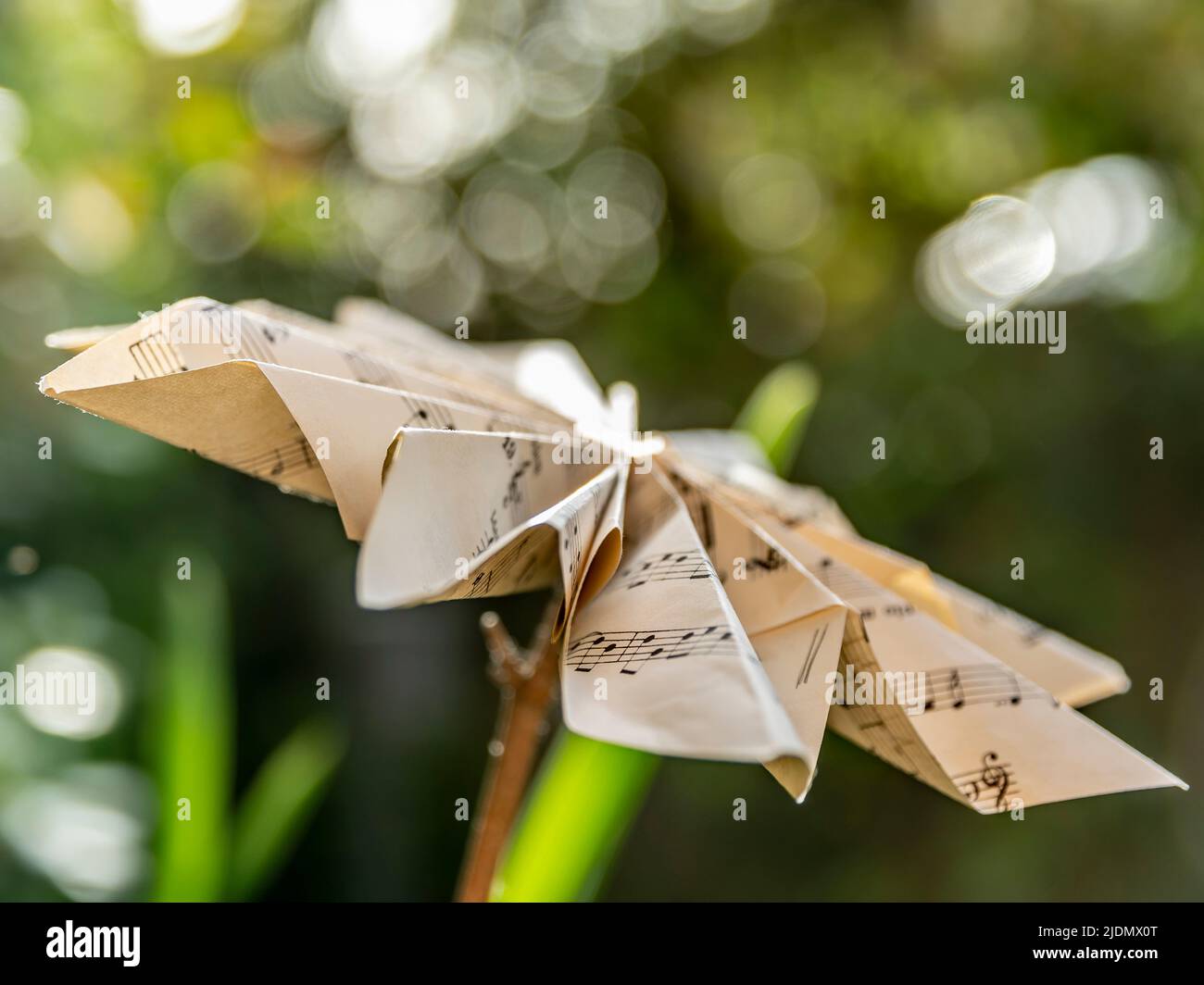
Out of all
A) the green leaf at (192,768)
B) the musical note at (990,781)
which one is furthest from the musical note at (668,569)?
the green leaf at (192,768)

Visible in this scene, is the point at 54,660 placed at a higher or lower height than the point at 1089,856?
higher

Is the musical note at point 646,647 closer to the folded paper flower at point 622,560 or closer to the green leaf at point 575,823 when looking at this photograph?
the folded paper flower at point 622,560

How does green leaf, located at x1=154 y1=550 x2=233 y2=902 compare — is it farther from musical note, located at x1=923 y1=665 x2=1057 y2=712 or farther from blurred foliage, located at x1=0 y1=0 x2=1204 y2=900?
musical note, located at x1=923 y1=665 x2=1057 y2=712

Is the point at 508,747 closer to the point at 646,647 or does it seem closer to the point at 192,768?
the point at 646,647

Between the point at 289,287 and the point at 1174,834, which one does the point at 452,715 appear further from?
the point at 1174,834

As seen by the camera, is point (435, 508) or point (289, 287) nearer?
point (435, 508)
